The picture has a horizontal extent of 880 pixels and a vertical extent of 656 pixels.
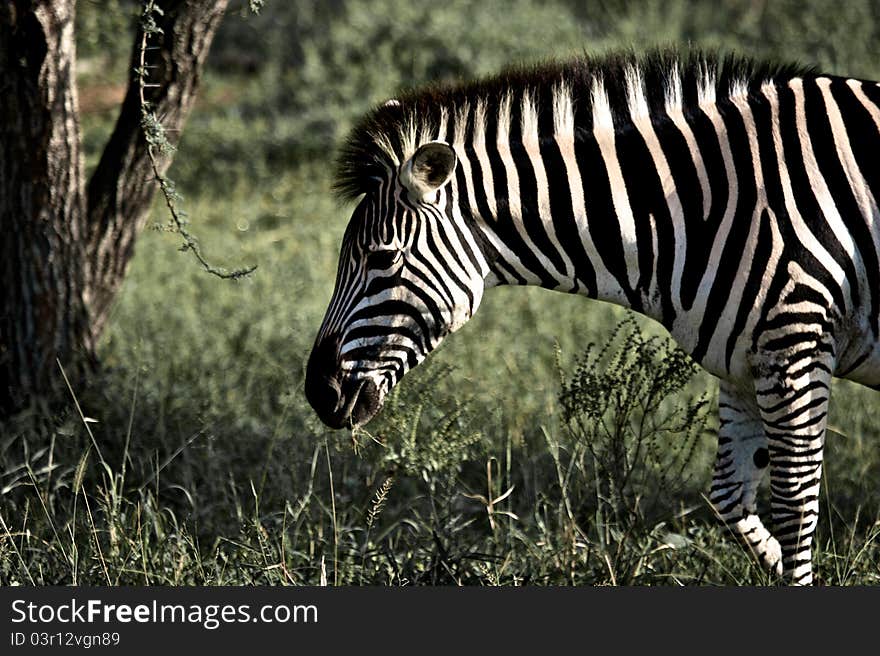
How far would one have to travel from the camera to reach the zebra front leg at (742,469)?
15.4 feet

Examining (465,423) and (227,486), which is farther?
(227,486)

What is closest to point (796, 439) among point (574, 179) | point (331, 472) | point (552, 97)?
point (574, 179)

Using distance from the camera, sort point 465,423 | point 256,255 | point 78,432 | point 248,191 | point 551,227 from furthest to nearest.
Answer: point 248,191 → point 256,255 → point 78,432 → point 465,423 → point 551,227

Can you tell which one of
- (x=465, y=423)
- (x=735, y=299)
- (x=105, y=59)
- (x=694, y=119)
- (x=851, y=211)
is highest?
(x=105, y=59)

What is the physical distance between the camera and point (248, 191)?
10953 millimetres

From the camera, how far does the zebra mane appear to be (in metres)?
4.32

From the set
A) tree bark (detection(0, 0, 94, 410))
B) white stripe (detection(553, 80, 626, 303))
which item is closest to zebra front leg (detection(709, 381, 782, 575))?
white stripe (detection(553, 80, 626, 303))

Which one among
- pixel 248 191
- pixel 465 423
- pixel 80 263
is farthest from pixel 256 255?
pixel 465 423

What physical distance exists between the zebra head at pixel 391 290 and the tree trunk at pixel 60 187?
180 centimetres

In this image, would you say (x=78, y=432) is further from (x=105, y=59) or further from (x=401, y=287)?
(x=105, y=59)

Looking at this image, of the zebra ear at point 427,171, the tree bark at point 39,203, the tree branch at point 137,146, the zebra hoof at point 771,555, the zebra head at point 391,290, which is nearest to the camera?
the zebra ear at point 427,171

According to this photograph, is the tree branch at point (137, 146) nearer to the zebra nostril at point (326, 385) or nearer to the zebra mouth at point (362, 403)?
the zebra nostril at point (326, 385)

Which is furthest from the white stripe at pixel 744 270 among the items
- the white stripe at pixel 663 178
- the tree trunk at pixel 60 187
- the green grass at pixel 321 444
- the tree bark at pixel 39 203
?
the tree bark at pixel 39 203

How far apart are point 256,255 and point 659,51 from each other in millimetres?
5380
